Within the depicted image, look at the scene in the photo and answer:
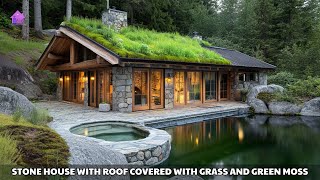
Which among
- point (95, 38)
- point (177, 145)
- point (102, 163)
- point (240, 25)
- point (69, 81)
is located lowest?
point (177, 145)

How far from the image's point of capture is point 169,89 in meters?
13.4

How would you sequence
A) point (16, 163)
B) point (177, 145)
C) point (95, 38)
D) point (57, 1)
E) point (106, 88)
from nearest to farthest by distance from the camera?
point (16, 163) < point (177, 145) < point (95, 38) < point (106, 88) < point (57, 1)

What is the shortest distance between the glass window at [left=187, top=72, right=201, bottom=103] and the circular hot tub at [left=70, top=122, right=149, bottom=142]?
22.0ft

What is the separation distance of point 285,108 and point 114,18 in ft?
33.1

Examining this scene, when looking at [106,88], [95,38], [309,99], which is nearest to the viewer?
[95,38]

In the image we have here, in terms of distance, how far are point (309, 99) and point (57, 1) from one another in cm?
2216

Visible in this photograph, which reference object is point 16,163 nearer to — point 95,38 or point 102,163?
point 102,163

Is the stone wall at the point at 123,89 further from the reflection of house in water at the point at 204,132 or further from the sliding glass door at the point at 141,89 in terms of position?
the reflection of house in water at the point at 204,132

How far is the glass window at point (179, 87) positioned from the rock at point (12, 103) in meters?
7.61

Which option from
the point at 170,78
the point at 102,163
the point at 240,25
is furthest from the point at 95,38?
the point at 240,25

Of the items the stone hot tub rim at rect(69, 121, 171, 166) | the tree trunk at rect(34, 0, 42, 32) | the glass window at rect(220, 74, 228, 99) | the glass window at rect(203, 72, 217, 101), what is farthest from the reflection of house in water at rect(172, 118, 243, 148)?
the tree trunk at rect(34, 0, 42, 32)

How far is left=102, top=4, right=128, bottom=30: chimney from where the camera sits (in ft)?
47.0

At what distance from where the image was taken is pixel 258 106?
1450 centimetres

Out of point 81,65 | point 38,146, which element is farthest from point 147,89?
point 38,146
